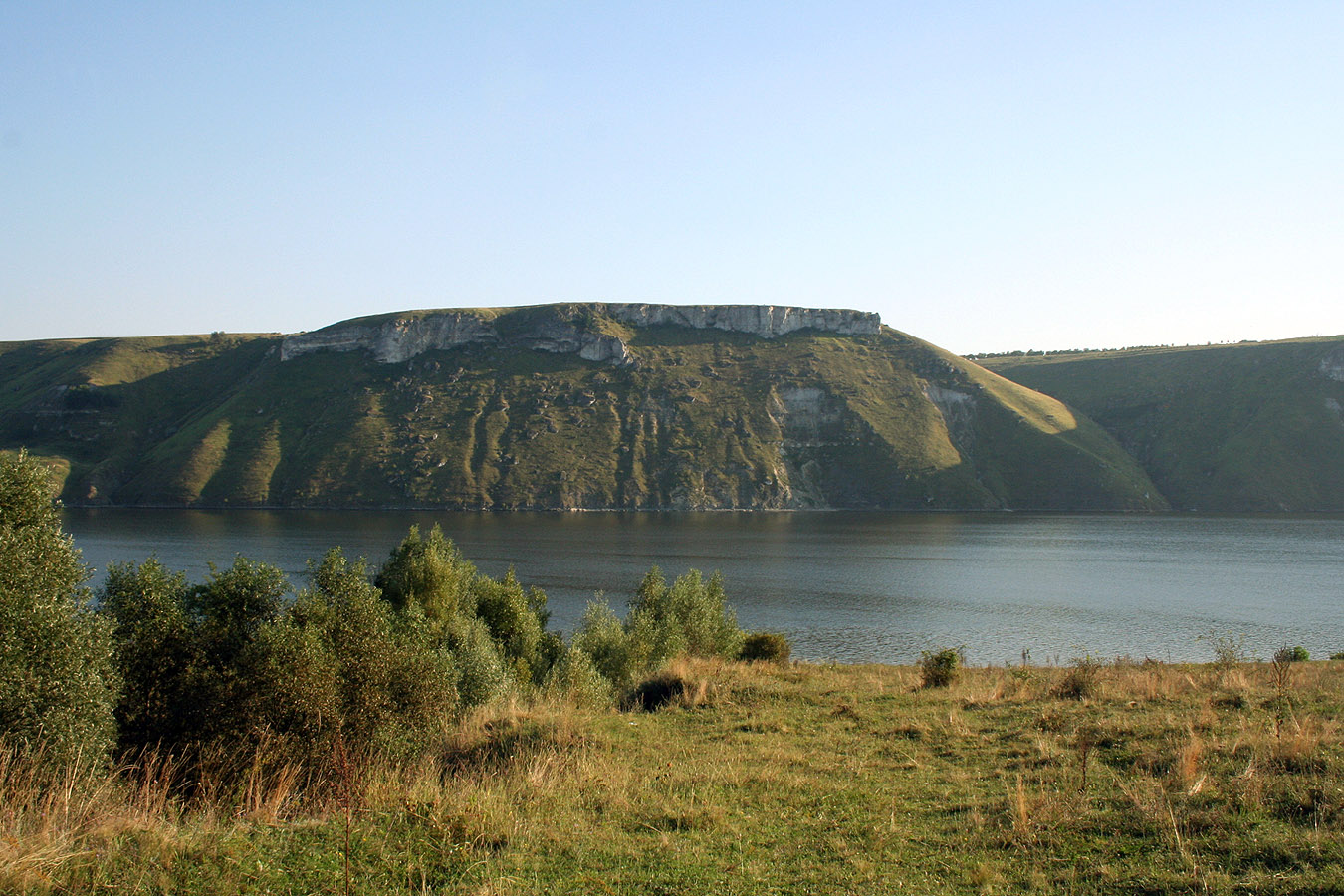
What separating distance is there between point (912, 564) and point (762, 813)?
240 feet

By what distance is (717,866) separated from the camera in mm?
8305

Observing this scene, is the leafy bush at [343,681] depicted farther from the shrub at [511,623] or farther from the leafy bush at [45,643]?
the shrub at [511,623]

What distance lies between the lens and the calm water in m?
50.4

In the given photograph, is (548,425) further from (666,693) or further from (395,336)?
(666,693)

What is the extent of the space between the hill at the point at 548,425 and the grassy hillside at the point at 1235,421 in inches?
418

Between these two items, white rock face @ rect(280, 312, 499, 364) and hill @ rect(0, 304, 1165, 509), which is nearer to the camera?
hill @ rect(0, 304, 1165, 509)

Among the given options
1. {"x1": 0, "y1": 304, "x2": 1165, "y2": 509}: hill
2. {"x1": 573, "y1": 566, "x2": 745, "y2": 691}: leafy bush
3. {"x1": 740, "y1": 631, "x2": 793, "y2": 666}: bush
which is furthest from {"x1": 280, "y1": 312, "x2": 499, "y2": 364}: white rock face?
{"x1": 740, "y1": 631, "x2": 793, "y2": 666}: bush

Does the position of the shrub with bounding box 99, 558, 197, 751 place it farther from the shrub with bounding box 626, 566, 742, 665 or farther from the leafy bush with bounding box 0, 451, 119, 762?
the shrub with bounding box 626, 566, 742, 665

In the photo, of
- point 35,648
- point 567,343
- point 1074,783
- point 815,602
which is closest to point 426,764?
point 35,648

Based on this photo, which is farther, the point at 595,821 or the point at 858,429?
the point at 858,429

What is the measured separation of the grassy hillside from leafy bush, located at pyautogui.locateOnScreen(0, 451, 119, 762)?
6665 inches

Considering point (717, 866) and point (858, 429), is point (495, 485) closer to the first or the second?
point (858, 429)

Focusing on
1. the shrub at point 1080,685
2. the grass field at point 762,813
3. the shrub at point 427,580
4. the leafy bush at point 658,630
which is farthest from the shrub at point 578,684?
the shrub at point 1080,685

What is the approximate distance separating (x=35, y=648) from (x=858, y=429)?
162 metres
